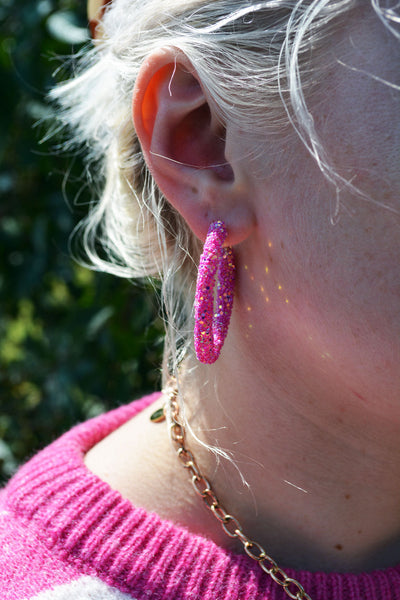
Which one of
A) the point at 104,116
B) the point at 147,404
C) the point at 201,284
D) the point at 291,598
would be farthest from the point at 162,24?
the point at 291,598

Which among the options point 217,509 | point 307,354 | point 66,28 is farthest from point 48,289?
point 307,354

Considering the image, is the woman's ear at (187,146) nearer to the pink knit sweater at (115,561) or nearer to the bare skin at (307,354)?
the bare skin at (307,354)

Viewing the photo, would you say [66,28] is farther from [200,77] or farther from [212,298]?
[212,298]

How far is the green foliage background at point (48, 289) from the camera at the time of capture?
6.73ft

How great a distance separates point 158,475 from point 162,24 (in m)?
0.78

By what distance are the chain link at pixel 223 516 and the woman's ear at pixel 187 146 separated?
39 centimetres

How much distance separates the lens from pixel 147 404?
5.22 feet

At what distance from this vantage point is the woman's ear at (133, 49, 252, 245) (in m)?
1.07

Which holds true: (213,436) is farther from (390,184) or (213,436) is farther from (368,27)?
(368,27)

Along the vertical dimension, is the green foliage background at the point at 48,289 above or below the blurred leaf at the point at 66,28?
below

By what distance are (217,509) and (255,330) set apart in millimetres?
322

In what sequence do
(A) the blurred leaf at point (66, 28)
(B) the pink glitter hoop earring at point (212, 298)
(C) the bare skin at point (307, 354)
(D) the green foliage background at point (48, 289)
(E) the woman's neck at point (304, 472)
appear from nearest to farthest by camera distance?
(C) the bare skin at point (307, 354) → (B) the pink glitter hoop earring at point (212, 298) → (E) the woman's neck at point (304, 472) → (A) the blurred leaf at point (66, 28) → (D) the green foliage background at point (48, 289)

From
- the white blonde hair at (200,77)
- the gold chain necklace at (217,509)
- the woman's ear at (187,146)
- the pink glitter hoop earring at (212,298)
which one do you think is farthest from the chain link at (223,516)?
the woman's ear at (187,146)

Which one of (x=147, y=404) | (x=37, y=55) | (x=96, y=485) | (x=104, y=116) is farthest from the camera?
(x=37, y=55)
